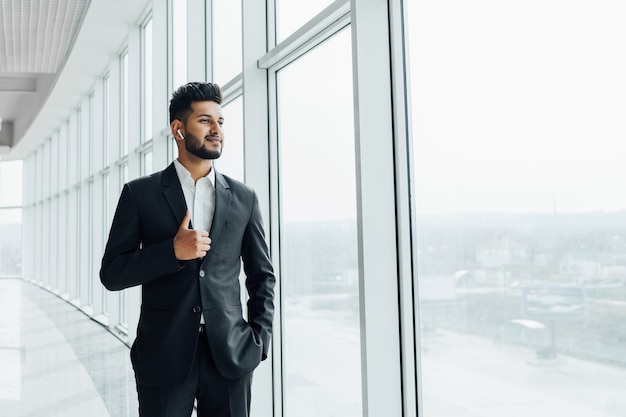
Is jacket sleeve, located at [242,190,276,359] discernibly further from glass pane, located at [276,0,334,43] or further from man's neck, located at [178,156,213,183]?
glass pane, located at [276,0,334,43]

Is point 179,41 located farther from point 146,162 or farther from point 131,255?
point 131,255

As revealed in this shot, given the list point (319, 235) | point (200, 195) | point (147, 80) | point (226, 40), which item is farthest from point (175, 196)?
point (147, 80)

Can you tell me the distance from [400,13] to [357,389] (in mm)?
1879

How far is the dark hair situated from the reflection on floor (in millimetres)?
3325

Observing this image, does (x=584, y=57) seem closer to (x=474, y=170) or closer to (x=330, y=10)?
(x=474, y=170)

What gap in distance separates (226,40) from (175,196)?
3.51m

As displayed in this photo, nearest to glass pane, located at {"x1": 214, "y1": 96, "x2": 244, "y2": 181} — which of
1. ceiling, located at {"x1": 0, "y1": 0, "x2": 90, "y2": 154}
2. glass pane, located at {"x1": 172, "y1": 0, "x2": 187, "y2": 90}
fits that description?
glass pane, located at {"x1": 172, "y1": 0, "x2": 187, "y2": 90}

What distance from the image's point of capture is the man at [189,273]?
1.78 meters

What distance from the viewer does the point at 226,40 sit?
5082 millimetres

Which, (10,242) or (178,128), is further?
(10,242)

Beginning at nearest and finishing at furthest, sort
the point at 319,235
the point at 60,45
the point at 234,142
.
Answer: the point at 319,235, the point at 234,142, the point at 60,45

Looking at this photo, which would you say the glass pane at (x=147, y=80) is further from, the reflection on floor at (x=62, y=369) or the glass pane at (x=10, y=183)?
the glass pane at (x=10, y=183)

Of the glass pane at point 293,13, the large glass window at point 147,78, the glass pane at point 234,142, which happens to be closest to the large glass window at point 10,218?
the large glass window at point 147,78

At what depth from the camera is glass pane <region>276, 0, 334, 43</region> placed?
3502 mm
